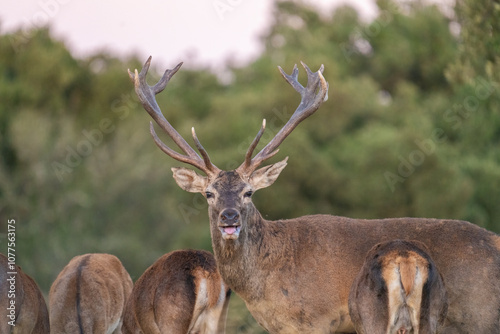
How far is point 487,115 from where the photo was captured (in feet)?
108

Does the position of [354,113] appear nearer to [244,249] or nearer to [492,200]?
[492,200]

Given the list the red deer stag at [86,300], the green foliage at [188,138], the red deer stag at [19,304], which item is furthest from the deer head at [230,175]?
the green foliage at [188,138]

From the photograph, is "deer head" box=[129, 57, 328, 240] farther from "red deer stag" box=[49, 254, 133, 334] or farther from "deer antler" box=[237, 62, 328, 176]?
"red deer stag" box=[49, 254, 133, 334]

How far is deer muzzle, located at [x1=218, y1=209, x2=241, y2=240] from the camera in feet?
31.5

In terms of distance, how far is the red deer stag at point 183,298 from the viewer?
385 inches

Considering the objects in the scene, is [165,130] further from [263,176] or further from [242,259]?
[242,259]

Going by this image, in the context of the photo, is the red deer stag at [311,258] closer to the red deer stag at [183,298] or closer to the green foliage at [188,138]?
the red deer stag at [183,298]

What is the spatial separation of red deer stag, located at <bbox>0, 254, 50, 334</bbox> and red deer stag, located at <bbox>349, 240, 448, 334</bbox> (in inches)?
142

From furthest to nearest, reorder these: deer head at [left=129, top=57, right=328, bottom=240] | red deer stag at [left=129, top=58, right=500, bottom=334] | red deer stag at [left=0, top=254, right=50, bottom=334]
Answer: red deer stag at [left=129, top=58, right=500, bottom=334] → deer head at [left=129, top=57, right=328, bottom=240] → red deer stag at [left=0, top=254, right=50, bottom=334]

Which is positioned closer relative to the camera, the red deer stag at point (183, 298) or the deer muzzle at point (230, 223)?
the deer muzzle at point (230, 223)

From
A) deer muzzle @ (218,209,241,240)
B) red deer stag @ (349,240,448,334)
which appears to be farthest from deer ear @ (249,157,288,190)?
red deer stag @ (349,240,448,334)

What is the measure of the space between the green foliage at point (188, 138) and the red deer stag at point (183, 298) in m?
14.2

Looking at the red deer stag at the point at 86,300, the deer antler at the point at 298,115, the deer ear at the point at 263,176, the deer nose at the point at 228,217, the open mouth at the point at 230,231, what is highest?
the deer antler at the point at 298,115

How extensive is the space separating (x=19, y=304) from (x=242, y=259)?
8.08ft
